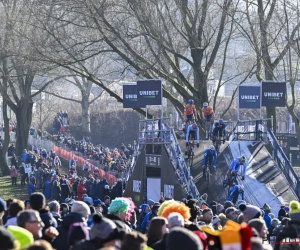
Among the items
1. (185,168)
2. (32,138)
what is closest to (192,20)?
(185,168)

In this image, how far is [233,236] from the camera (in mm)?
6191

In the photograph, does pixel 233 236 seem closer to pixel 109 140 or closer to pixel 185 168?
pixel 185 168

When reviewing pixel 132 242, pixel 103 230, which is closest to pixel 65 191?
pixel 103 230

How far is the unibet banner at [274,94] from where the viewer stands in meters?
28.8

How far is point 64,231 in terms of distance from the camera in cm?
963

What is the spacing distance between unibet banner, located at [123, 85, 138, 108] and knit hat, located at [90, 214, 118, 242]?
75.6 ft

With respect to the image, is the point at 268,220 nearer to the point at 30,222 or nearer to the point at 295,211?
the point at 295,211

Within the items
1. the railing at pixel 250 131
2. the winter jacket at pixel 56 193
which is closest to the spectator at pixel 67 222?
the railing at pixel 250 131

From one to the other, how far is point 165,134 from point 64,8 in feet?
26.2

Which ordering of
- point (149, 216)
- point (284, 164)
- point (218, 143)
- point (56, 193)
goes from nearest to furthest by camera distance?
point (149, 216), point (284, 164), point (218, 143), point (56, 193)

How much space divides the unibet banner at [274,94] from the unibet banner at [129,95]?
214 inches

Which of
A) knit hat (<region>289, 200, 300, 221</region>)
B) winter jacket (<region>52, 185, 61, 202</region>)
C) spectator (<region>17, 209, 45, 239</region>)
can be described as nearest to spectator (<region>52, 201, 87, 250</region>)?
spectator (<region>17, 209, 45, 239</region>)

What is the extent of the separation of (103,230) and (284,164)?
64.0ft

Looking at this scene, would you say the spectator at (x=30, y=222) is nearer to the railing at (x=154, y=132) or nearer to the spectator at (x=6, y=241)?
the spectator at (x=6, y=241)
